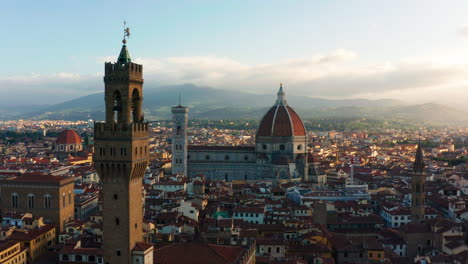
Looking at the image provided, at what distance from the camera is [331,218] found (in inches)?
1970

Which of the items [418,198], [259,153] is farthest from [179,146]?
[418,198]

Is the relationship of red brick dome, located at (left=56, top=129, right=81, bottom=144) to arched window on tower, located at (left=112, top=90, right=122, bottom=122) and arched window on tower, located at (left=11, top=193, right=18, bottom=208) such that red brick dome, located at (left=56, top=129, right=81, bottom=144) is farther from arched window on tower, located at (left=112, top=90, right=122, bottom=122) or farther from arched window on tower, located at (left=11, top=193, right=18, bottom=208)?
arched window on tower, located at (left=112, top=90, right=122, bottom=122)

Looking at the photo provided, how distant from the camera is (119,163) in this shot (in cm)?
2514

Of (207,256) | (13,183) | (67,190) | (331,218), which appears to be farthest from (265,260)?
(13,183)

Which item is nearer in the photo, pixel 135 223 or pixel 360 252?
pixel 135 223

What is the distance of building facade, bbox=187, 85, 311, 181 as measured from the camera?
276 feet

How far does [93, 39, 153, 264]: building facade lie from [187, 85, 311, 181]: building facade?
191 ft

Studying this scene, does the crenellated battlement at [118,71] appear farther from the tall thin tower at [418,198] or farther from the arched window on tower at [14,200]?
the tall thin tower at [418,198]

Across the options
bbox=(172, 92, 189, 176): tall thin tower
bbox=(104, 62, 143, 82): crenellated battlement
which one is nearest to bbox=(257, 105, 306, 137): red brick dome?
bbox=(172, 92, 189, 176): tall thin tower

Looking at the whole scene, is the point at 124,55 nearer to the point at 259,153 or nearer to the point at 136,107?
→ the point at 136,107

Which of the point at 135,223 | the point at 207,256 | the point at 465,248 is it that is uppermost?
the point at 135,223

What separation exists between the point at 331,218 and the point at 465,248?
527 inches

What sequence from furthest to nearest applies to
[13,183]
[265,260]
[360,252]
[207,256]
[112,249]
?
[13,183], [360,252], [265,260], [207,256], [112,249]

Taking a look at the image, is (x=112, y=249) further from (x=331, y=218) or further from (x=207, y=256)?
(x=331, y=218)
